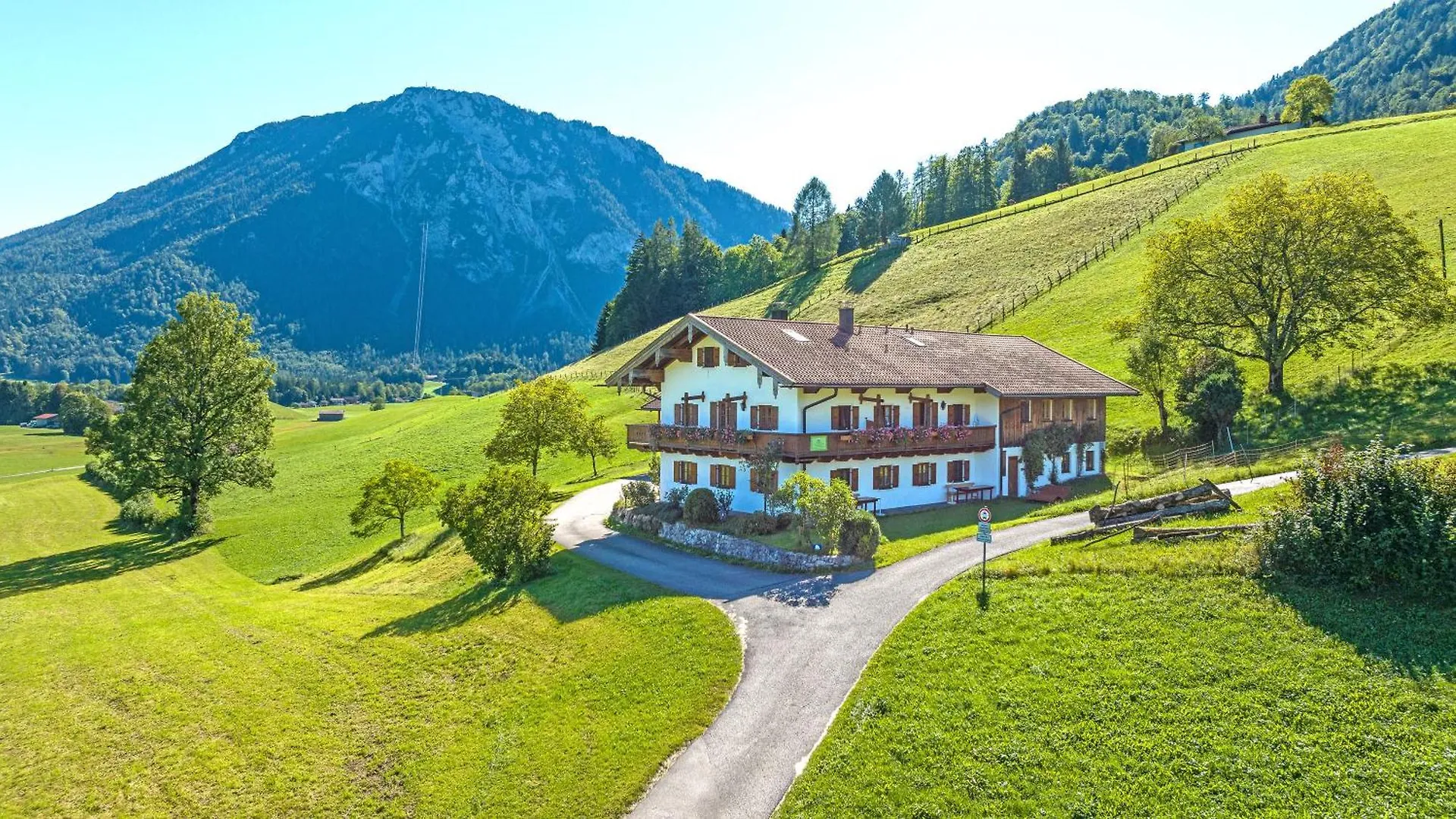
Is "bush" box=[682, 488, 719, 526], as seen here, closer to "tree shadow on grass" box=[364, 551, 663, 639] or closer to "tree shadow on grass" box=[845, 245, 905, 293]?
"tree shadow on grass" box=[364, 551, 663, 639]

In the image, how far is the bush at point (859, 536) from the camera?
2567 centimetres

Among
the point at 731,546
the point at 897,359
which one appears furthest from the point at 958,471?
the point at 731,546

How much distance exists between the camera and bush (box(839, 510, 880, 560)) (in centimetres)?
2567

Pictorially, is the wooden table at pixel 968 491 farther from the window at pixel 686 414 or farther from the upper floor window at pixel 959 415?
the window at pixel 686 414

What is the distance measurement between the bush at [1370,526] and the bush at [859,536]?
36.7 feet

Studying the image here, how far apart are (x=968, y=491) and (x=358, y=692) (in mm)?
26921

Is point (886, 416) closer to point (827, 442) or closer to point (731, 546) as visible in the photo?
point (827, 442)

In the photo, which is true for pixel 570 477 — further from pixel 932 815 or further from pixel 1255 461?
pixel 932 815

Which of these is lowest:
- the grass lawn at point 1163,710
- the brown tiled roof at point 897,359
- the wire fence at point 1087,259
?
the grass lawn at point 1163,710

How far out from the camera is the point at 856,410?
112ft

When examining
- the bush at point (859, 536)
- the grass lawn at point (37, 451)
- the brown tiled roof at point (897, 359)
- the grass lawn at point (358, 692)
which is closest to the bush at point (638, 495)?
the brown tiled roof at point (897, 359)

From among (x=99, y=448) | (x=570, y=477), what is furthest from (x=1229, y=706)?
(x=99, y=448)

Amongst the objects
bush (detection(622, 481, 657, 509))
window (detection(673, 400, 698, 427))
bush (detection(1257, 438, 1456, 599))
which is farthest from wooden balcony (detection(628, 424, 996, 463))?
bush (detection(1257, 438, 1456, 599))

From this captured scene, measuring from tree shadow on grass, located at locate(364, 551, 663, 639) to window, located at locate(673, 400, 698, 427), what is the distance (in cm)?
1103
